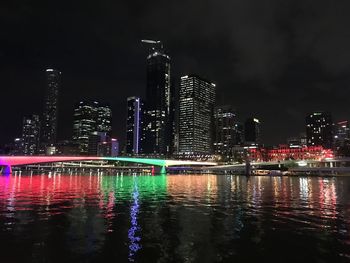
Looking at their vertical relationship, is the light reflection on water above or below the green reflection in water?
below

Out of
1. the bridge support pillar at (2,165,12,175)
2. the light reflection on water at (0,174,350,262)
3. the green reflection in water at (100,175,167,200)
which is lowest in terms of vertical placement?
the light reflection on water at (0,174,350,262)

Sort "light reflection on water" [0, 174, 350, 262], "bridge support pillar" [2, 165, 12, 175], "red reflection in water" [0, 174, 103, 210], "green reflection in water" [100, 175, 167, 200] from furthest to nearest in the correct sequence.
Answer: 1. "bridge support pillar" [2, 165, 12, 175]
2. "green reflection in water" [100, 175, 167, 200]
3. "red reflection in water" [0, 174, 103, 210]
4. "light reflection on water" [0, 174, 350, 262]

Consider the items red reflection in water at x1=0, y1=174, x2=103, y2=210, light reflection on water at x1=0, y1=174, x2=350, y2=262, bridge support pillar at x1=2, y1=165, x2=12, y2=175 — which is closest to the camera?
light reflection on water at x1=0, y1=174, x2=350, y2=262

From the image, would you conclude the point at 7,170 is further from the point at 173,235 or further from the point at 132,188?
the point at 173,235

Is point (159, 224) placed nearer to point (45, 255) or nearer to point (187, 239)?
point (187, 239)

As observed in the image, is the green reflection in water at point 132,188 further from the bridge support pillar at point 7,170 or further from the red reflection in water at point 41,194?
the bridge support pillar at point 7,170

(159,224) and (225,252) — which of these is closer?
(225,252)

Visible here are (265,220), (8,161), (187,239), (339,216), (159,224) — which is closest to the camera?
(187,239)

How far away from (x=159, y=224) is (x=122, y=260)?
1091cm

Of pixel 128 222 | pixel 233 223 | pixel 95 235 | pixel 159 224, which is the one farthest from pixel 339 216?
pixel 95 235

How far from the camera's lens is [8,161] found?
157625 millimetres

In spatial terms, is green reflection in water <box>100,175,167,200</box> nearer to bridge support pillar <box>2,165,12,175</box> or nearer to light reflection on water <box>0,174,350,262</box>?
light reflection on water <box>0,174,350,262</box>

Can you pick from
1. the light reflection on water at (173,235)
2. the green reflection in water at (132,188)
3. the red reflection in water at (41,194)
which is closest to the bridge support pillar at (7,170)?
the green reflection in water at (132,188)

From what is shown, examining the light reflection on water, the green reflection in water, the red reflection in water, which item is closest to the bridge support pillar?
the green reflection in water
